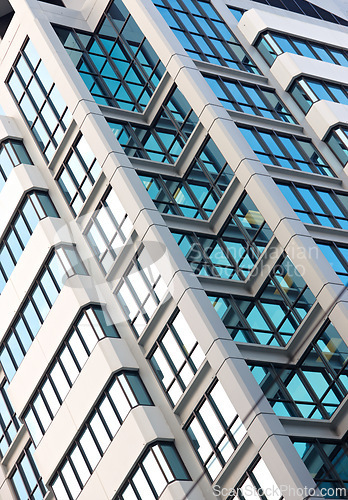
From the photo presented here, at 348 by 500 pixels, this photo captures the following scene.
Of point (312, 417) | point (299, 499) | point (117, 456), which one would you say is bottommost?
point (299, 499)

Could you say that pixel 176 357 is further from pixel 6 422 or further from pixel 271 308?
pixel 6 422

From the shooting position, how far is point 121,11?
37.0 m

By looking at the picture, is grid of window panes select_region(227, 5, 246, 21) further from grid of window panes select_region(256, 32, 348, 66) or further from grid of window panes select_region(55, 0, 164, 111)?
grid of window panes select_region(55, 0, 164, 111)

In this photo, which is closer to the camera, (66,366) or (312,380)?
(312,380)

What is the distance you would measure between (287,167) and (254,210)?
328 centimetres

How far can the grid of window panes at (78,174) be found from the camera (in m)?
33.3

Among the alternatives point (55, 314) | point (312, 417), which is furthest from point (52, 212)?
point (312, 417)

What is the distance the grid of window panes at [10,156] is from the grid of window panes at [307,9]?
15.2 metres

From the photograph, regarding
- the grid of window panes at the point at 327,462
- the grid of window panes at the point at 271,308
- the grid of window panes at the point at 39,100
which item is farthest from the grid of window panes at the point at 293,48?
the grid of window panes at the point at 327,462

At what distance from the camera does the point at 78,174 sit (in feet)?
112

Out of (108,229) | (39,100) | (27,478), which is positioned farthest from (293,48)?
(27,478)

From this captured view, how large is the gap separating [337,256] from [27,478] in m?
16.1

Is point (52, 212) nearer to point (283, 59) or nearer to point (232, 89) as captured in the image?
point (232, 89)

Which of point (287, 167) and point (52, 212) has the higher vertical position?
point (52, 212)
